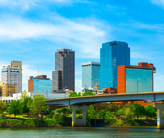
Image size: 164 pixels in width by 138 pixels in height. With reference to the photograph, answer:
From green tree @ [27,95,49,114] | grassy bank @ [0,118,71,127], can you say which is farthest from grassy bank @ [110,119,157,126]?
green tree @ [27,95,49,114]

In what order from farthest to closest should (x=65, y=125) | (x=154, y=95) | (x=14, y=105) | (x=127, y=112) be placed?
(x=127, y=112), (x=14, y=105), (x=65, y=125), (x=154, y=95)

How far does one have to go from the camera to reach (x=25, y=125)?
437 feet

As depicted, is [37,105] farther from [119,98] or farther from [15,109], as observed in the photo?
[119,98]

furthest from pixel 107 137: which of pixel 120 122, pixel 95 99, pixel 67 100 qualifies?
pixel 120 122

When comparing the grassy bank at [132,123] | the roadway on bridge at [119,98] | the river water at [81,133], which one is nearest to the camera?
the river water at [81,133]

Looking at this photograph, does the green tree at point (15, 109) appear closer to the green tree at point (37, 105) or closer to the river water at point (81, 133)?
the green tree at point (37, 105)

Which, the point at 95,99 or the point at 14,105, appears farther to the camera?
the point at 14,105

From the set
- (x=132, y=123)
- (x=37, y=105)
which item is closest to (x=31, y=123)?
(x=37, y=105)

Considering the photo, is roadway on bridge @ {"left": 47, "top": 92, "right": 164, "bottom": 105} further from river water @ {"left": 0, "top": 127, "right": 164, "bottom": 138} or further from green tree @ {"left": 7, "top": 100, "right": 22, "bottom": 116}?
river water @ {"left": 0, "top": 127, "right": 164, "bottom": 138}

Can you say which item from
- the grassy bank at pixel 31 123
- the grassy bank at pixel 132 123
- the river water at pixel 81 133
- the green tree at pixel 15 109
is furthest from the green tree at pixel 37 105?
the river water at pixel 81 133

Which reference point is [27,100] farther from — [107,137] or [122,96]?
[107,137]

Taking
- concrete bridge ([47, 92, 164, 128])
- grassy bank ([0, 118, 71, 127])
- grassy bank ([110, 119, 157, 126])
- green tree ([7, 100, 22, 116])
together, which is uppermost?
concrete bridge ([47, 92, 164, 128])

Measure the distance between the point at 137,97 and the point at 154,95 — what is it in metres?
6.53

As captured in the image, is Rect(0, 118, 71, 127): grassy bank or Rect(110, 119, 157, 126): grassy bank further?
Rect(110, 119, 157, 126): grassy bank
